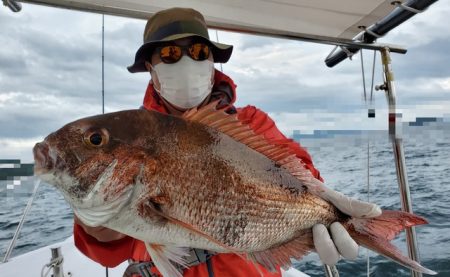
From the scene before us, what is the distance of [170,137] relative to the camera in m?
→ 1.33

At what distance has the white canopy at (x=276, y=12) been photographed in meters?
2.90

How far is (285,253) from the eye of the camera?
59.8 inches

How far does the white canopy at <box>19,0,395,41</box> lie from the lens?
290cm

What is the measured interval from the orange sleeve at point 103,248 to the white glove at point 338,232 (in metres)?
0.97

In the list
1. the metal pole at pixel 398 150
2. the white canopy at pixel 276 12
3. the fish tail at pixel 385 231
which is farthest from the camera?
the white canopy at pixel 276 12

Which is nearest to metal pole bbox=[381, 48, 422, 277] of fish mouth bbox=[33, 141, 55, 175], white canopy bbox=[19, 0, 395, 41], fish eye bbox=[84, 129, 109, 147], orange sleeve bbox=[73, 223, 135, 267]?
white canopy bbox=[19, 0, 395, 41]

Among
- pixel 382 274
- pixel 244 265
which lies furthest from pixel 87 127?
pixel 382 274

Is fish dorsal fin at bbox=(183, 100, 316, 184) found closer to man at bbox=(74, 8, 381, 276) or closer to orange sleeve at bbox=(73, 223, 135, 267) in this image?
man at bbox=(74, 8, 381, 276)

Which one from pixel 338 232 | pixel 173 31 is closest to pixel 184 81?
pixel 173 31

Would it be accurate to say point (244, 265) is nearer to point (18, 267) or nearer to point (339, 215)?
point (339, 215)

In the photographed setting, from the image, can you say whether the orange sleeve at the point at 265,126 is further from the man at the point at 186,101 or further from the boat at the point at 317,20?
the boat at the point at 317,20

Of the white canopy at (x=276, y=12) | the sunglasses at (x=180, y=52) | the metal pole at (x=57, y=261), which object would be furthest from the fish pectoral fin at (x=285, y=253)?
the metal pole at (x=57, y=261)

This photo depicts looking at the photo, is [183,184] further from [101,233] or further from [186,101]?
[186,101]

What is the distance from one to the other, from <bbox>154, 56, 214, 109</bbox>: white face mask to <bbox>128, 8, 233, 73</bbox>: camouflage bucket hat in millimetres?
120
